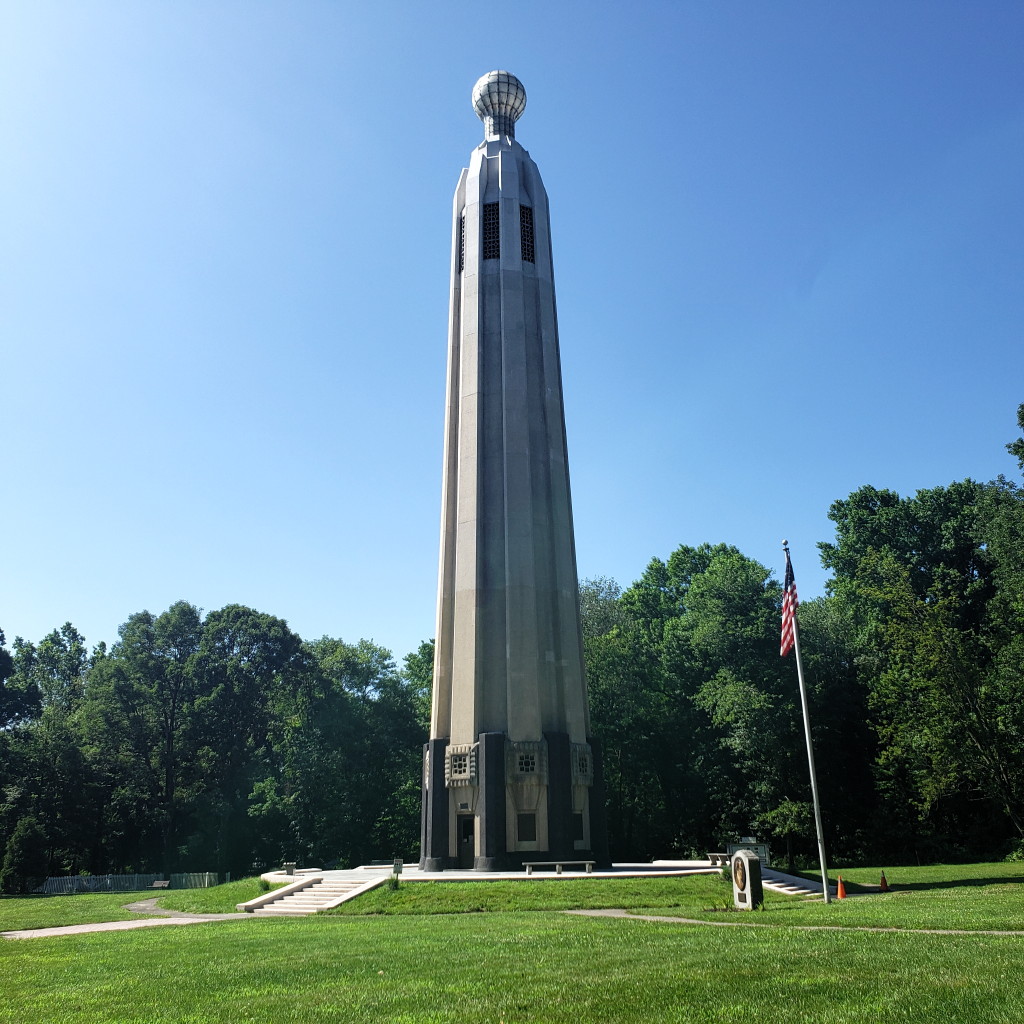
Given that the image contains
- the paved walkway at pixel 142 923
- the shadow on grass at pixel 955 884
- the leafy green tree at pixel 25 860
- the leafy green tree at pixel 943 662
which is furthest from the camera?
the leafy green tree at pixel 25 860

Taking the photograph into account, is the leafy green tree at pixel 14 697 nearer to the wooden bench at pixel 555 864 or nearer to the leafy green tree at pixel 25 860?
the leafy green tree at pixel 25 860

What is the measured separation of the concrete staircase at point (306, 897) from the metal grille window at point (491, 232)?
85.7ft

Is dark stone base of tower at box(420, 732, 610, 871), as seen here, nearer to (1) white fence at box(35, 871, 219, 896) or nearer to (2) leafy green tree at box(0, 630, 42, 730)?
(1) white fence at box(35, 871, 219, 896)

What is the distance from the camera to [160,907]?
3186 centimetres

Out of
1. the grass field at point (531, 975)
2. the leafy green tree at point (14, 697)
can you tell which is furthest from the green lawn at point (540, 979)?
the leafy green tree at point (14, 697)

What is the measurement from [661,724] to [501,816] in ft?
66.6

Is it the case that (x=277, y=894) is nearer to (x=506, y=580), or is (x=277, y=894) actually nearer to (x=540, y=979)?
(x=506, y=580)

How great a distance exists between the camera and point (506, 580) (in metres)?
34.0

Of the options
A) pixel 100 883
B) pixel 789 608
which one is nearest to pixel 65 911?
pixel 100 883

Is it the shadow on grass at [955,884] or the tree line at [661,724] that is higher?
the tree line at [661,724]

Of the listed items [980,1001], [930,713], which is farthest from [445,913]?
[930,713]

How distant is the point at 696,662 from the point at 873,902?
3223 centimetres

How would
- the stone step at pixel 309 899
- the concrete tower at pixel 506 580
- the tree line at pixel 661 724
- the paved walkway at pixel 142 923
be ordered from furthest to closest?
the tree line at pixel 661 724 < the concrete tower at pixel 506 580 < the stone step at pixel 309 899 < the paved walkway at pixel 142 923

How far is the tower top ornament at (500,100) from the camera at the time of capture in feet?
146
